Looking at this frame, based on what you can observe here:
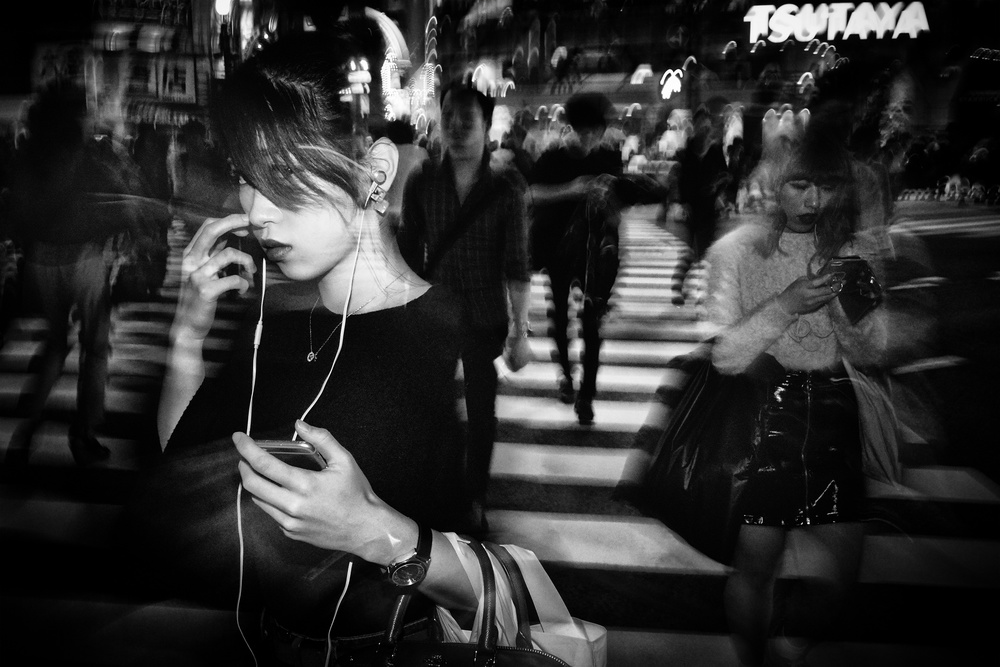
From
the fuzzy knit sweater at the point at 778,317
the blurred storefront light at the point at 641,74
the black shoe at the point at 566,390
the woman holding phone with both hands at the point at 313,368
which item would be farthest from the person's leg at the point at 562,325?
the woman holding phone with both hands at the point at 313,368

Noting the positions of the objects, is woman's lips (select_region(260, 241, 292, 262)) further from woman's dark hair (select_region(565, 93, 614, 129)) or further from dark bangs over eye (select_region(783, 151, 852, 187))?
woman's dark hair (select_region(565, 93, 614, 129))

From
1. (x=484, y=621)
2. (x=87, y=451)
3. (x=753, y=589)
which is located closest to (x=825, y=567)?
(x=753, y=589)

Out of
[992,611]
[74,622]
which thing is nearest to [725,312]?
[992,611]

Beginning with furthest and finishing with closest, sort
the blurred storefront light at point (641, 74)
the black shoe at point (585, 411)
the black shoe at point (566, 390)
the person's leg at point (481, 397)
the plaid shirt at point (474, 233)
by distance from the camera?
the black shoe at point (566, 390), the black shoe at point (585, 411), the blurred storefront light at point (641, 74), the person's leg at point (481, 397), the plaid shirt at point (474, 233)

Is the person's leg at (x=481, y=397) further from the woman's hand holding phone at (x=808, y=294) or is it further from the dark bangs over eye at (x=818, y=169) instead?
the dark bangs over eye at (x=818, y=169)

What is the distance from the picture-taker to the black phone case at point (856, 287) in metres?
1.74

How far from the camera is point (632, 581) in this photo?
225 cm

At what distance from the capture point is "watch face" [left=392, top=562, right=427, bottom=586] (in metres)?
1.04

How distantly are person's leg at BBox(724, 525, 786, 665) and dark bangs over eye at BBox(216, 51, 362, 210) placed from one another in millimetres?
1314

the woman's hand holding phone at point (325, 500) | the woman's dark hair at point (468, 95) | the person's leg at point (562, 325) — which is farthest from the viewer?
the person's leg at point (562, 325)

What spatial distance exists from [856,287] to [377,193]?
1.25 m

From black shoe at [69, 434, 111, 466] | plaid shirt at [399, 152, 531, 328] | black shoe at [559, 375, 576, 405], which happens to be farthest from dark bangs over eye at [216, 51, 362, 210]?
black shoe at [559, 375, 576, 405]

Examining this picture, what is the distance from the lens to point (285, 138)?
110cm

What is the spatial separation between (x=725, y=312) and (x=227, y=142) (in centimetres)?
124
